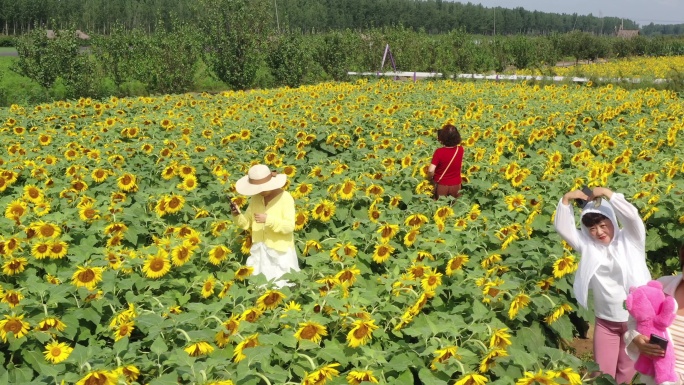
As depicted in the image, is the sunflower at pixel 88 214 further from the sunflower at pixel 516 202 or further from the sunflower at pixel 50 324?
the sunflower at pixel 516 202

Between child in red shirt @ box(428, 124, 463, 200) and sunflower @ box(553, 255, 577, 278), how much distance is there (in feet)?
7.75

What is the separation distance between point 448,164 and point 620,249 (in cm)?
270

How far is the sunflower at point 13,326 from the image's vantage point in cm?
285

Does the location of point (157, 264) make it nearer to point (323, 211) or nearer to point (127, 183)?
point (323, 211)

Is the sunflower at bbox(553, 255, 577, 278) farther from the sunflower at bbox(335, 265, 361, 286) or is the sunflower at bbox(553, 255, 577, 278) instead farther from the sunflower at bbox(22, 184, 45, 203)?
the sunflower at bbox(22, 184, 45, 203)

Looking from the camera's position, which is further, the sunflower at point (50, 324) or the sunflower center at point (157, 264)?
the sunflower center at point (157, 264)

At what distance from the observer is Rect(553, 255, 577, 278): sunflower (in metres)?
3.51

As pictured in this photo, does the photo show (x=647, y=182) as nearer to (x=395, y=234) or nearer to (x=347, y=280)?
(x=395, y=234)

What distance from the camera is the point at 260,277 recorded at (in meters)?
3.23

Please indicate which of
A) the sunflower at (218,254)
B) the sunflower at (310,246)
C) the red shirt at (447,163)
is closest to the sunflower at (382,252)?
the sunflower at (310,246)

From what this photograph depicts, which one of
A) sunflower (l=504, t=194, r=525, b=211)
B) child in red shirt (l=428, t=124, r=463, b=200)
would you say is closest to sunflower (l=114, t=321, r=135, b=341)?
sunflower (l=504, t=194, r=525, b=211)

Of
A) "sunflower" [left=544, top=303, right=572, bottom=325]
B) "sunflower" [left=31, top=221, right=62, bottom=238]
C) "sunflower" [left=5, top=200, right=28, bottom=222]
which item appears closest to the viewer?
"sunflower" [left=544, top=303, right=572, bottom=325]

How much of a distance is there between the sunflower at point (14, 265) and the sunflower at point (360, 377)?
2484 millimetres

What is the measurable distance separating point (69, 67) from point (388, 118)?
1396cm
